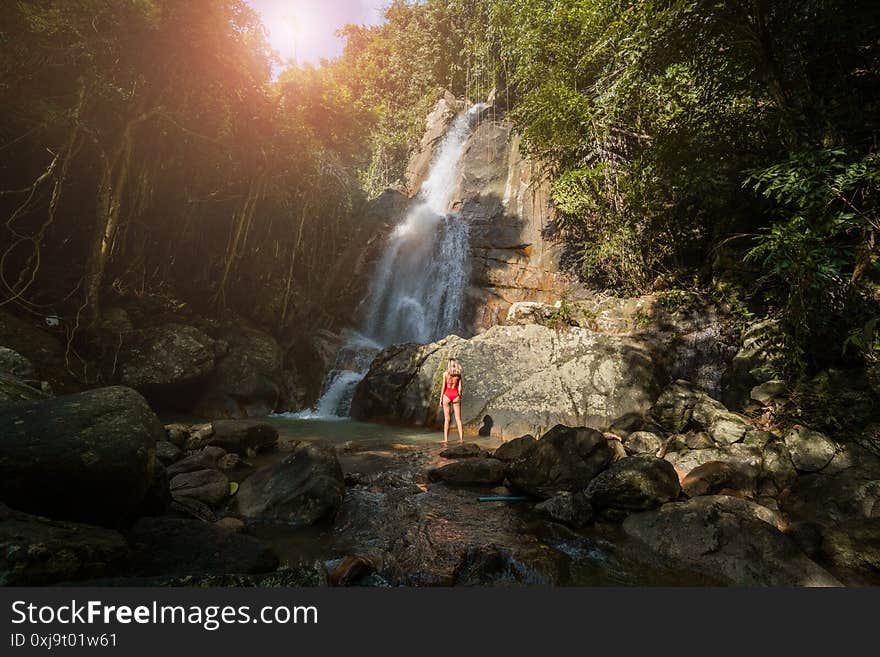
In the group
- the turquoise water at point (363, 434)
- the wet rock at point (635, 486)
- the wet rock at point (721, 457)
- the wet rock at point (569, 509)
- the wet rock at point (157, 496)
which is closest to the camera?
the wet rock at point (157, 496)

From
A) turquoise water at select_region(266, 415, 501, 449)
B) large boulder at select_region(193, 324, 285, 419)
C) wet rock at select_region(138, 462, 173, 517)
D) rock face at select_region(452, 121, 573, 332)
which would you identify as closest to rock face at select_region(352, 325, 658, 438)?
turquoise water at select_region(266, 415, 501, 449)

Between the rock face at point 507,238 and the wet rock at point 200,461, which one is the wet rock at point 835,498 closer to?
the wet rock at point 200,461

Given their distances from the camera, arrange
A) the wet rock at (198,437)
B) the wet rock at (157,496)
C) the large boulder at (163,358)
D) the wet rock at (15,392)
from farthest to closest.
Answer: the large boulder at (163,358), the wet rock at (198,437), the wet rock at (15,392), the wet rock at (157,496)

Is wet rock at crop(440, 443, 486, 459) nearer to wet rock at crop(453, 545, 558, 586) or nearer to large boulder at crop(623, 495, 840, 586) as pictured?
large boulder at crop(623, 495, 840, 586)

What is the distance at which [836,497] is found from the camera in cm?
463

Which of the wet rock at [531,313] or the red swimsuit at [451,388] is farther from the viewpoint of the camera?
the wet rock at [531,313]

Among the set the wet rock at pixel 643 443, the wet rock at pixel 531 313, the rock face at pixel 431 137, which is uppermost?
the rock face at pixel 431 137

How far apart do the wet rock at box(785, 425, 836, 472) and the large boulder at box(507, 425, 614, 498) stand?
7.98 feet

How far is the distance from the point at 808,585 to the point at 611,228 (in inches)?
453

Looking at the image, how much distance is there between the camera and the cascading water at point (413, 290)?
15518 millimetres

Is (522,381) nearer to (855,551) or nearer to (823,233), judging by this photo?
(823,233)

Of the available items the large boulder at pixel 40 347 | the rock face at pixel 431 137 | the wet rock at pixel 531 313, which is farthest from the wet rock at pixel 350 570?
the rock face at pixel 431 137

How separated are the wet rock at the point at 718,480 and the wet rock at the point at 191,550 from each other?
16.2ft

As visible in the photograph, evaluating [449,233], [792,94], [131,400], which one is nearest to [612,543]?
[131,400]
